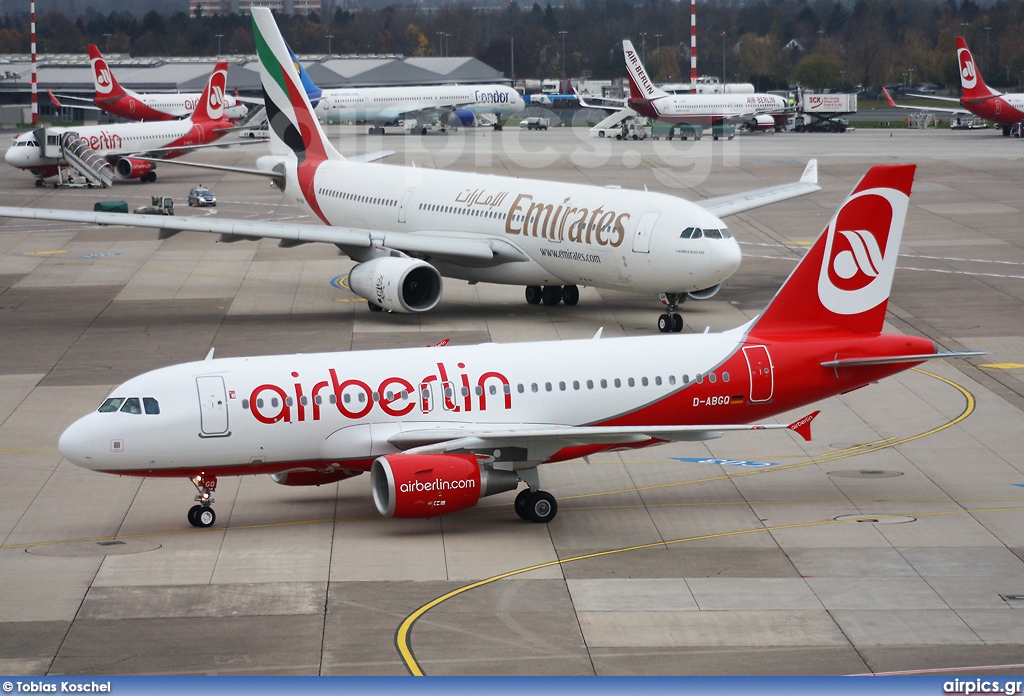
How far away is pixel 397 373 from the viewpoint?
85.1ft

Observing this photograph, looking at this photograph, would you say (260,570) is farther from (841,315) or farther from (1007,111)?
(1007,111)

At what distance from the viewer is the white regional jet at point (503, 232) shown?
42.2 m

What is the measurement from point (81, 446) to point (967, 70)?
11136 cm

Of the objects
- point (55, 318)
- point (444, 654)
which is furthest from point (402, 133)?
point (444, 654)

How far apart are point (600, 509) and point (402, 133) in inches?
4793

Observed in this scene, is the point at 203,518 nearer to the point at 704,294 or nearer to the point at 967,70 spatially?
the point at 704,294

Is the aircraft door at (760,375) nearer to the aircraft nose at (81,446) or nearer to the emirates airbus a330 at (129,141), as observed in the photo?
the aircraft nose at (81,446)

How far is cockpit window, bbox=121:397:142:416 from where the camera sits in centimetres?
2472

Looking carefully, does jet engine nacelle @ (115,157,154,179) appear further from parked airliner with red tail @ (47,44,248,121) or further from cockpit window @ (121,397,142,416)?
cockpit window @ (121,397,142,416)

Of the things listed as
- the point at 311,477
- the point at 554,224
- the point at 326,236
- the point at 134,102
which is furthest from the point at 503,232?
the point at 134,102

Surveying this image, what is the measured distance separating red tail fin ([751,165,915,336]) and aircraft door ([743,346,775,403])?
0.74 metres

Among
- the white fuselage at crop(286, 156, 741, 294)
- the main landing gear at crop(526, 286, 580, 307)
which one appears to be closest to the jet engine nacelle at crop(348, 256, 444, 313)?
the white fuselage at crop(286, 156, 741, 294)

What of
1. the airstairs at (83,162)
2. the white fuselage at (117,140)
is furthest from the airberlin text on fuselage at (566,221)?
the white fuselage at (117,140)

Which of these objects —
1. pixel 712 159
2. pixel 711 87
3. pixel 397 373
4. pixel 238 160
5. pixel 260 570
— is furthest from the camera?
pixel 711 87
